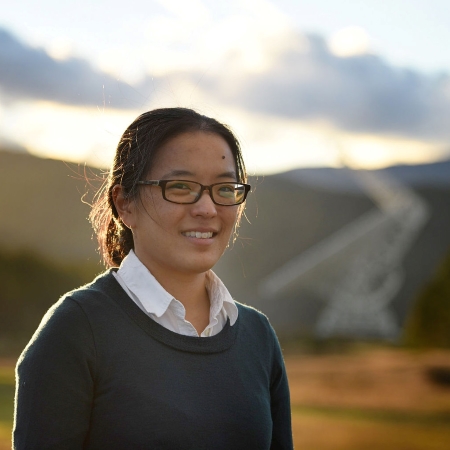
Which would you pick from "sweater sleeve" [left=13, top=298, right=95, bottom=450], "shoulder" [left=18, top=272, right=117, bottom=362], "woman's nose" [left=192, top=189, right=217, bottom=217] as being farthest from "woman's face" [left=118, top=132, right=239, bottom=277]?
"sweater sleeve" [left=13, top=298, right=95, bottom=450]

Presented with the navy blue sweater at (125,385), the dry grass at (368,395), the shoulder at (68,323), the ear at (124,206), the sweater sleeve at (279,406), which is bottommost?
the dry grass at (368,395)

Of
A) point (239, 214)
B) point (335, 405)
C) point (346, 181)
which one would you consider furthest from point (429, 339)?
point (239, 214)

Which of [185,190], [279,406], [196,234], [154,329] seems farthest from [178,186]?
[279,406]

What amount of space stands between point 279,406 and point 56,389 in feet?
2.52

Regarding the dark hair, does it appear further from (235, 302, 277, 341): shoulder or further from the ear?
(235, 302, 277, 341): shoulder

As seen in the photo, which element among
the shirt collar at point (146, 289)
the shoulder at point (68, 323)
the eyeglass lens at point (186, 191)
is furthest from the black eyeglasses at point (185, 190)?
the shoulder at point (68, 323)

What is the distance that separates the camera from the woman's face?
188cm

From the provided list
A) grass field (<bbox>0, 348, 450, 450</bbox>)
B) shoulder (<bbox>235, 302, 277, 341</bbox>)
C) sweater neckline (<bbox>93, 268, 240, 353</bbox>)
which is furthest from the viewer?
grass field (<bbox>0, 348, 450, 450</bbox>)

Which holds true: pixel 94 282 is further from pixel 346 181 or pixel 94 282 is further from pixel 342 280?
pixel 346 181

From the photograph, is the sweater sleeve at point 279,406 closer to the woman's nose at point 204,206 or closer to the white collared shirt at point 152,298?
the white collared shirt at point 152,298

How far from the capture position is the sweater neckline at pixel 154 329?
1.80m

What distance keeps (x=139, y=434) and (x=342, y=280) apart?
55.1ft

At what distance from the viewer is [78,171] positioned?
2312mm

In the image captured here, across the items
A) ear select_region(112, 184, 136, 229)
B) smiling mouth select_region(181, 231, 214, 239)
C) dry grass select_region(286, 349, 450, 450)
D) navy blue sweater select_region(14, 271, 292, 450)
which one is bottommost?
dry grass select_region(286, 349, 450, 450)
